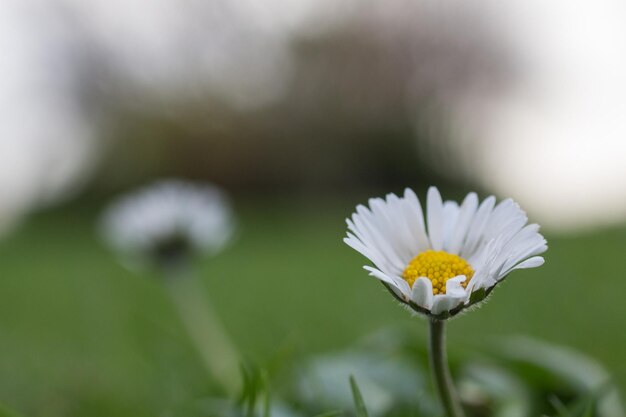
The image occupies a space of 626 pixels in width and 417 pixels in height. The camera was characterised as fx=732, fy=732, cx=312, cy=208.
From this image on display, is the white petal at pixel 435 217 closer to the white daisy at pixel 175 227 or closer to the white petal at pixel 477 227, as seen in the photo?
the white petal at pixel 477 227

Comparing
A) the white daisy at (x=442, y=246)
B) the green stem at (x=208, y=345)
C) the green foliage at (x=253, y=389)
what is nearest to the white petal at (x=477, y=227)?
the white daisy at (x=442, y=246)

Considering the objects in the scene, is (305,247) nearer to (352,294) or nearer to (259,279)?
(259,279)

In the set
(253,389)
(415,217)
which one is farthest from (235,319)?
(415,217)

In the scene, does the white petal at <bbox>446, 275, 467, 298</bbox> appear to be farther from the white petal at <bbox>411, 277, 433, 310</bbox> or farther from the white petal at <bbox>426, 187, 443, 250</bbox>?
the white petal at <bbox>426, 187, 443, 250</bbox>

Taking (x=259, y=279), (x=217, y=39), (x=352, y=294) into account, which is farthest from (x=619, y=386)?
(x=217, y=39)

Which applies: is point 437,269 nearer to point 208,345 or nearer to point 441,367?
point 441,367
